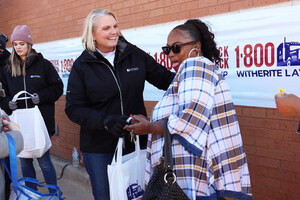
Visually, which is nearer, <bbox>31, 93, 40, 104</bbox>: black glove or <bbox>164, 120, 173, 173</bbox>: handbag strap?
<bbox>164, 120, 173, 173</bbox>: handbag strap

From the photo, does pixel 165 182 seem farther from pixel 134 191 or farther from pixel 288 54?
pixel 288 54

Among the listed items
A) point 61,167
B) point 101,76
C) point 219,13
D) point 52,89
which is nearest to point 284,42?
point 219,13

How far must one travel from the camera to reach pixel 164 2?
3922 mm

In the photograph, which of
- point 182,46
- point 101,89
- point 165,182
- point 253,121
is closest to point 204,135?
point 165,182

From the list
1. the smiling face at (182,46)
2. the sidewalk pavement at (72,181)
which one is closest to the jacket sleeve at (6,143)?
the smiling face at (182,46)

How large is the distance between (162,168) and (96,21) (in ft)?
4.29

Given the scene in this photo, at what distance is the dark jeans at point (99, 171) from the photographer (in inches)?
102

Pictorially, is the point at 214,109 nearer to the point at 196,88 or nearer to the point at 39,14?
the point at 196,88

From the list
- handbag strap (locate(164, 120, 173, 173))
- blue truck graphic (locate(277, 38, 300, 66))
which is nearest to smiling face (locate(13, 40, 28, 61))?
handbag strap (locate(164, 120, 173, 173))

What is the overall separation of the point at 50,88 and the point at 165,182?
2.65 m

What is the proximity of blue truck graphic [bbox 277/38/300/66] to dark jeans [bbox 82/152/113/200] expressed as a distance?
1.69 m

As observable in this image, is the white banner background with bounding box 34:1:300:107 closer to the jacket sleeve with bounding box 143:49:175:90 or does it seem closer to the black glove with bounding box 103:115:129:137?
the jacket sleeve with bounding box 143:49:175:90

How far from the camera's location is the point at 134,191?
2.40 m

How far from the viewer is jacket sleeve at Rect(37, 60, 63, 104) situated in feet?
12.9
